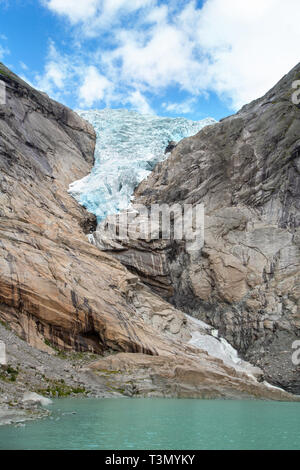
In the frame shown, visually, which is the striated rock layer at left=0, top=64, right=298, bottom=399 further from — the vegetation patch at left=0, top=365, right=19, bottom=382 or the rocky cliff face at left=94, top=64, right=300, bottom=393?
the vegetation patch at left=0, top=365, right=19, bottom=382

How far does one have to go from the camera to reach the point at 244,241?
165ft

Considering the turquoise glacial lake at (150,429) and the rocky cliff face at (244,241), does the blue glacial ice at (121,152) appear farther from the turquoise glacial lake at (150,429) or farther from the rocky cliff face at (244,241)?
the turquoise glacial lake at (150,429)

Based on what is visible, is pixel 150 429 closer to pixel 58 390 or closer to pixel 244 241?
pixel 58 390

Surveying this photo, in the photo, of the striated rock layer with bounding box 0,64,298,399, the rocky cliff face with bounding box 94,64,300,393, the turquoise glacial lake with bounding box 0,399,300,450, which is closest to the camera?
the turquoise glacial lake with bounding box 0,399,300,450

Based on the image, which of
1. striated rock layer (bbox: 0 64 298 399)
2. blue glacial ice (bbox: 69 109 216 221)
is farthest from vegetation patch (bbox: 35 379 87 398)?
blue glacial ice (bbox: 69 109 216 221)

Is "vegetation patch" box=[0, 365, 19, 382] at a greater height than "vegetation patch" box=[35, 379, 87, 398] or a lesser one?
greater

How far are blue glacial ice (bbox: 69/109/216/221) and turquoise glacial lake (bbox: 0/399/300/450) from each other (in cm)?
4076

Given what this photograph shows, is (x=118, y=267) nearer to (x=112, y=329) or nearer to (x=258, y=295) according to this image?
(x=112, y=329)

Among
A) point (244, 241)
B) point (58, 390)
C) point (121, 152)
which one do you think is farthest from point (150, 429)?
point (121, 152)

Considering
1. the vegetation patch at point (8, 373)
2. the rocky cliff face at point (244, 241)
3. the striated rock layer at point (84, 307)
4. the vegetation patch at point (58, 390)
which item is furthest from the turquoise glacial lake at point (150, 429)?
the rocky cliff face at point (244, 241)

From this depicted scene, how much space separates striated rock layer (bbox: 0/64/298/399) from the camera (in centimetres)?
3306

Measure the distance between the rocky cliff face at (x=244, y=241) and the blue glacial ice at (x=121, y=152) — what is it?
5.46 m

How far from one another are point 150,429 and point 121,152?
66018 millimetres
